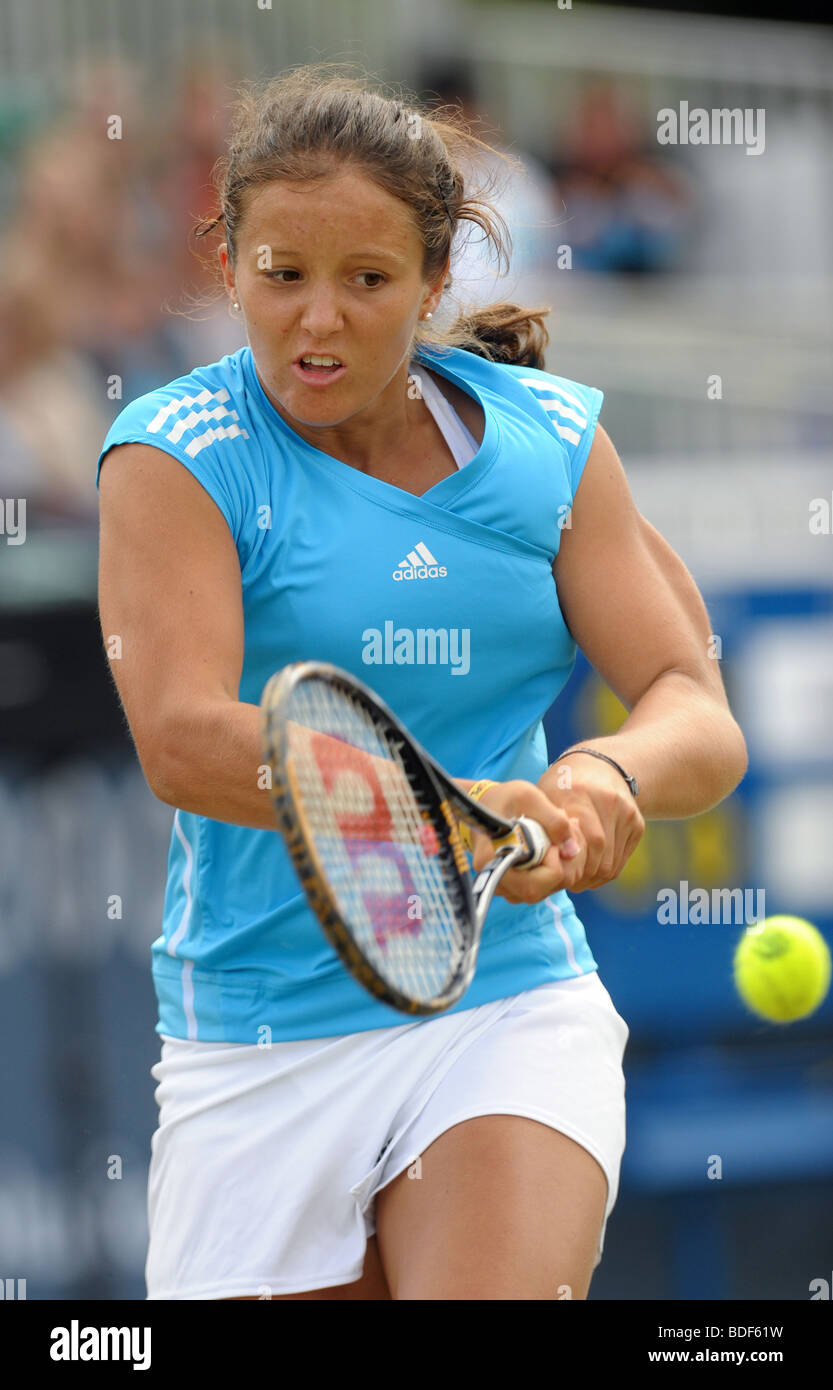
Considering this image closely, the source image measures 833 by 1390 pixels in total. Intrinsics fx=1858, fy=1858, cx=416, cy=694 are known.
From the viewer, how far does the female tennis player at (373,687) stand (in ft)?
7.75

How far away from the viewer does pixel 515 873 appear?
2289 mm

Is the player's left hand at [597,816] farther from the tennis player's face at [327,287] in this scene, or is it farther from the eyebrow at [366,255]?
the eyebrow at [366,255]

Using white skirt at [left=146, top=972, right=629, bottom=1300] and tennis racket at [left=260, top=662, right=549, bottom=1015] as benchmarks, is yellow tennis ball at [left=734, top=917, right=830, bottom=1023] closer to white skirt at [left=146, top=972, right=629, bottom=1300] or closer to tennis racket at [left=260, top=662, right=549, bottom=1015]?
white skirt at [left=146, top=972, right=629, bottom=1300]

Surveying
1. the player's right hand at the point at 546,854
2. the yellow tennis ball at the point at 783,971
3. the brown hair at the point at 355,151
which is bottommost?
the yellow tennis ball at the point at 783,971

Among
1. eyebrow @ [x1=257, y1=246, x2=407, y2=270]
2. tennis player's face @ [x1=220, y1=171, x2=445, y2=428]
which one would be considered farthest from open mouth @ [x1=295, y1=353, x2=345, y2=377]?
eyebrow @ [x1=257, y1=246, x2=407, y2=270]

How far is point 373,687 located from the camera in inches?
98.0

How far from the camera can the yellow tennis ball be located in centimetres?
344

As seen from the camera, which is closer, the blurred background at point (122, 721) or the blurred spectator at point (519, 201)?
the blurred background at point (122, 721)

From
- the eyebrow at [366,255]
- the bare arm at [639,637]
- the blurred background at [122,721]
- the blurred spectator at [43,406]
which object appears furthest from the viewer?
the blurred spectator at [43,406]

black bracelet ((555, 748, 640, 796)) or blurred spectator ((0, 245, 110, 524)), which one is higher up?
blurred spectator ((0, 245, 110, 524))

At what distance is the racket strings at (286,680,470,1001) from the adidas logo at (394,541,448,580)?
0.31 m

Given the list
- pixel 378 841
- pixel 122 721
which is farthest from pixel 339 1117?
pixel 122 721

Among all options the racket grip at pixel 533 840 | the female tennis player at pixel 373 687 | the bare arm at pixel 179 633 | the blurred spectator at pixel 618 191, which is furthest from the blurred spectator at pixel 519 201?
the racket grip at pixel 533 840
